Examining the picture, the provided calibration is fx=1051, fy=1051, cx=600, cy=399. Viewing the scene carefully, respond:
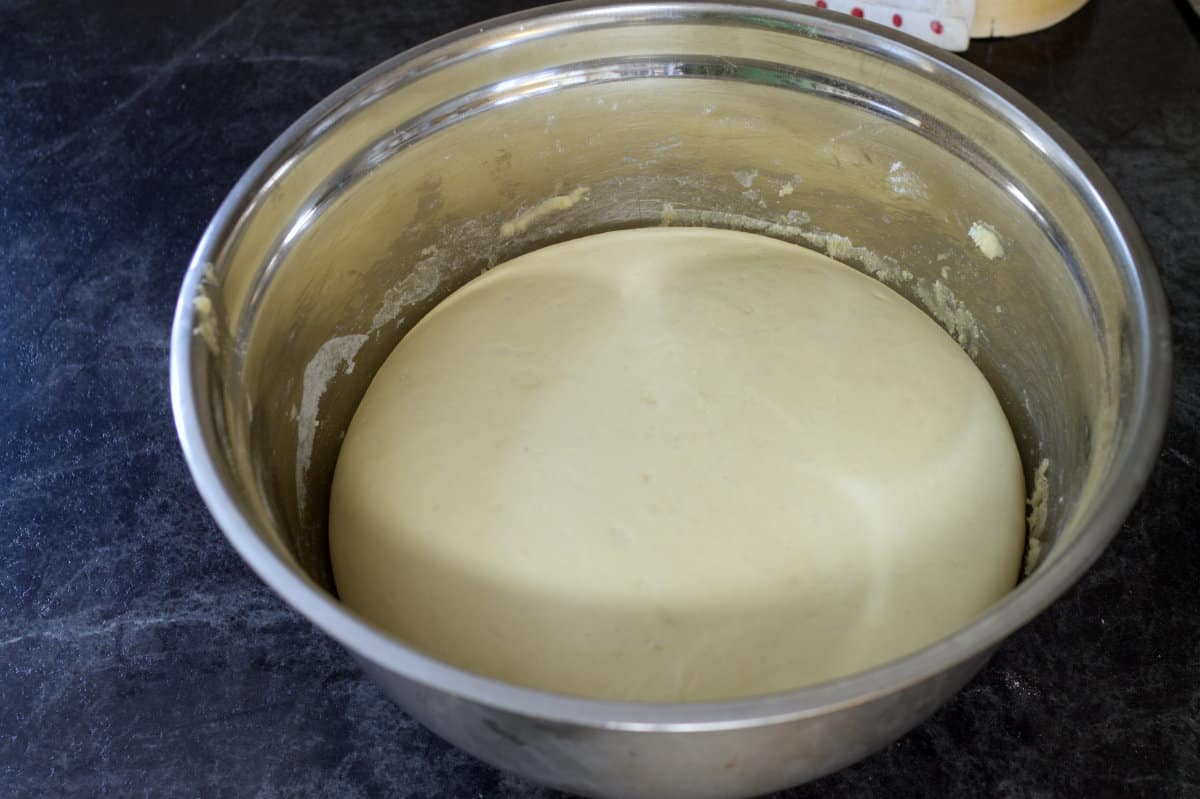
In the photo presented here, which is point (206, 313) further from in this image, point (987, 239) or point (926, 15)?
point (926, 15)

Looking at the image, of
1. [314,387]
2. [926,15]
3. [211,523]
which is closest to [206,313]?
[314,387]

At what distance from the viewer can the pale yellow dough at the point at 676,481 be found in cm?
116

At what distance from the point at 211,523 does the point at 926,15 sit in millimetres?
1423

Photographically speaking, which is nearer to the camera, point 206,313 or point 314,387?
point 206,313

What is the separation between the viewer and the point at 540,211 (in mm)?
1571

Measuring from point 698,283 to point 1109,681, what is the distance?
73cm

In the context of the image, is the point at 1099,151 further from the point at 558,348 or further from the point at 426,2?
the point at 426,2

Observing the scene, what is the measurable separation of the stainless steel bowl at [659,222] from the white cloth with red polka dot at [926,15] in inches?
19.3

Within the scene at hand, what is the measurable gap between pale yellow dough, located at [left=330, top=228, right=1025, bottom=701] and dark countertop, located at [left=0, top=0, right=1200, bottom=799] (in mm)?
123

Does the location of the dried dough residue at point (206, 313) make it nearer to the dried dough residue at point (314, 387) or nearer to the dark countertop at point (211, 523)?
the dried dough residue at point (314, 387)

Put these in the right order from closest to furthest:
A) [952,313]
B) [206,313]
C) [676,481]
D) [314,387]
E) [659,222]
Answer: [206,313] → [676,481] → [314,387] → [952,313] → [659,222]

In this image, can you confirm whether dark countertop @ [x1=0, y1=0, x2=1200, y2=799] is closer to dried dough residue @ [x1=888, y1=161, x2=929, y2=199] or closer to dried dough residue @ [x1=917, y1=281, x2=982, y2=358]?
dried dough residue @ [x1=917, y1=281, x2=982, y2=358]

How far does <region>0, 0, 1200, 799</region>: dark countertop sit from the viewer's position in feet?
3.80

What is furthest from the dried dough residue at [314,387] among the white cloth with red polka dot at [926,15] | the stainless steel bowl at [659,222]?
the white cloth with red polka dot at [926,15]
